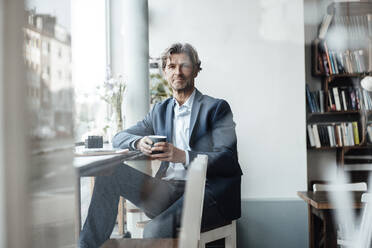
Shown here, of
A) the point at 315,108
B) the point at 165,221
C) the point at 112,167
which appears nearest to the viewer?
the point at 112,167

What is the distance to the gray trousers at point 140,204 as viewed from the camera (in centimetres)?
65

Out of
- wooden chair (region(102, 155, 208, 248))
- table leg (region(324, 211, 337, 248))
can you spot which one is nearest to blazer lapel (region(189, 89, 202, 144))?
wooden chair (region(102, 155, 208, 248))

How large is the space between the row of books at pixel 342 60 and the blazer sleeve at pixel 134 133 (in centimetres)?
56

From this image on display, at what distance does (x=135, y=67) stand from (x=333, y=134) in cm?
63

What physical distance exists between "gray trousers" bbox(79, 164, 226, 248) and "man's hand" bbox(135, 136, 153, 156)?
A: 5 centimetres

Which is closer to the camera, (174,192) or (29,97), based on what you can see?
(29,97)

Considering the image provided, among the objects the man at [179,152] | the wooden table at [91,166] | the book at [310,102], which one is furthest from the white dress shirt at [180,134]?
the book at [310,102]

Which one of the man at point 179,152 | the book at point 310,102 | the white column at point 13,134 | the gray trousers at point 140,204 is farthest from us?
the book at point 310,102

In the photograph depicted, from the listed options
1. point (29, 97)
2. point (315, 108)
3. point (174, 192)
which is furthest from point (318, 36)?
point (29, 97)

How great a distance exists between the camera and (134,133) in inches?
30.5

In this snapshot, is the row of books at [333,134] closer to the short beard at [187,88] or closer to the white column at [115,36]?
the short beard at [187,88]

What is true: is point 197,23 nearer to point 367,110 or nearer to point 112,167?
point 112,167

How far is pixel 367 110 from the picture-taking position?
1.09 meters

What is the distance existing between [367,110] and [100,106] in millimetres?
829
